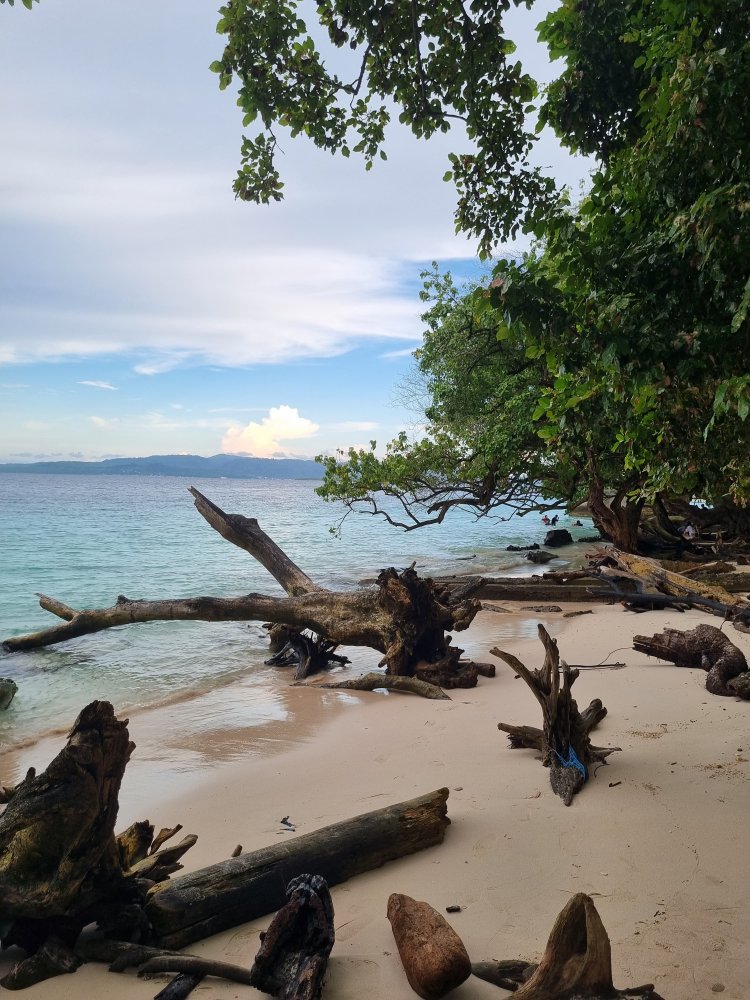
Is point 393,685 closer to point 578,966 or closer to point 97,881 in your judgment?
point 97,881

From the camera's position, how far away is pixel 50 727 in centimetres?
881

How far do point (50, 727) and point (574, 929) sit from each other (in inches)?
314

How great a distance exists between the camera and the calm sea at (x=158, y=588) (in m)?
9.75

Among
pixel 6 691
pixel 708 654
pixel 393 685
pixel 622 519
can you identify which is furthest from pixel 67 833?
pixel 622 519

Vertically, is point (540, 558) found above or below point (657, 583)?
below

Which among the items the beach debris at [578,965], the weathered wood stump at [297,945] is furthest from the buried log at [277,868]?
the beach debris at [578,965]

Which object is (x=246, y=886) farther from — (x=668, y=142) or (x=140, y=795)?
(x=668, y=142)

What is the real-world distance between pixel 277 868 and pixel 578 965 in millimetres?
1675

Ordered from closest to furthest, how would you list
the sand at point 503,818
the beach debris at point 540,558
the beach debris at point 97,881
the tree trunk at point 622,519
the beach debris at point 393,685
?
the sand at point 503,818 → the beach debris at point 97,881 → the beach debris at point 393,685 → the tree trunk at point 622,519 → the beach debris at point 540,558

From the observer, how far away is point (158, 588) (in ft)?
72.8

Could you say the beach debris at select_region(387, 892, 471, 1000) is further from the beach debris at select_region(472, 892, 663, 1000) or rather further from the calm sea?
the calm sea

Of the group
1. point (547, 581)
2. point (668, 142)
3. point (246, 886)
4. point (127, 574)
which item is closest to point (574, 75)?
point (668, 142)

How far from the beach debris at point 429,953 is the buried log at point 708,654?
188 inches

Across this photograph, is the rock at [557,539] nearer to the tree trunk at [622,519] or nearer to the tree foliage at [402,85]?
the tree trunk at [622,519]
